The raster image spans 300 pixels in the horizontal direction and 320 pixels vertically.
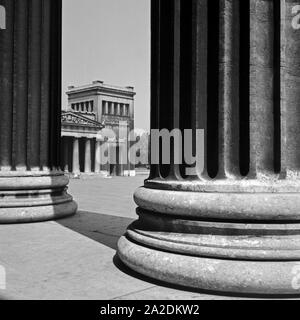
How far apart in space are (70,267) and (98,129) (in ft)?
207

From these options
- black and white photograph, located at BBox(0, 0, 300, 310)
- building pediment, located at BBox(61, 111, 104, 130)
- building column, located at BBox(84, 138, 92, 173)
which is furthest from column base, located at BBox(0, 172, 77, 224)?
building column, located at BBox(84, 138, 92, 173)

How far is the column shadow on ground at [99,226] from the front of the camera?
24.1ft

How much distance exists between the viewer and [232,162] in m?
4.68

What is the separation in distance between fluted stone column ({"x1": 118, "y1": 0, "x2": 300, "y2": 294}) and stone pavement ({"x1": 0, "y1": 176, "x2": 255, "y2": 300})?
0.26 meters

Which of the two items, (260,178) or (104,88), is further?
(104,88)

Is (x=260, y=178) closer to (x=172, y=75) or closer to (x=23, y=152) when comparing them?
(x=172, y=75)

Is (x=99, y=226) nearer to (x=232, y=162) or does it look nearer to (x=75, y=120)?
(x=232, y=162)

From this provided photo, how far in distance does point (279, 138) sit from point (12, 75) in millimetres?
7080

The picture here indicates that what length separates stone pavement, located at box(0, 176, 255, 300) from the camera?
4.23m

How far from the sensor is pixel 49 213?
9578 mm

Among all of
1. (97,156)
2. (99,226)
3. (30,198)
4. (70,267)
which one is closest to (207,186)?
(70,267)

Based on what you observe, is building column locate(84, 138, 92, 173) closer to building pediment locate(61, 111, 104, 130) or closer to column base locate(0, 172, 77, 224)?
building pediment locate(61, 111, 104, 130)

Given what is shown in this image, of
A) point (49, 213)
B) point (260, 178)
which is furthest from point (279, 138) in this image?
Result: point (49, 213)
